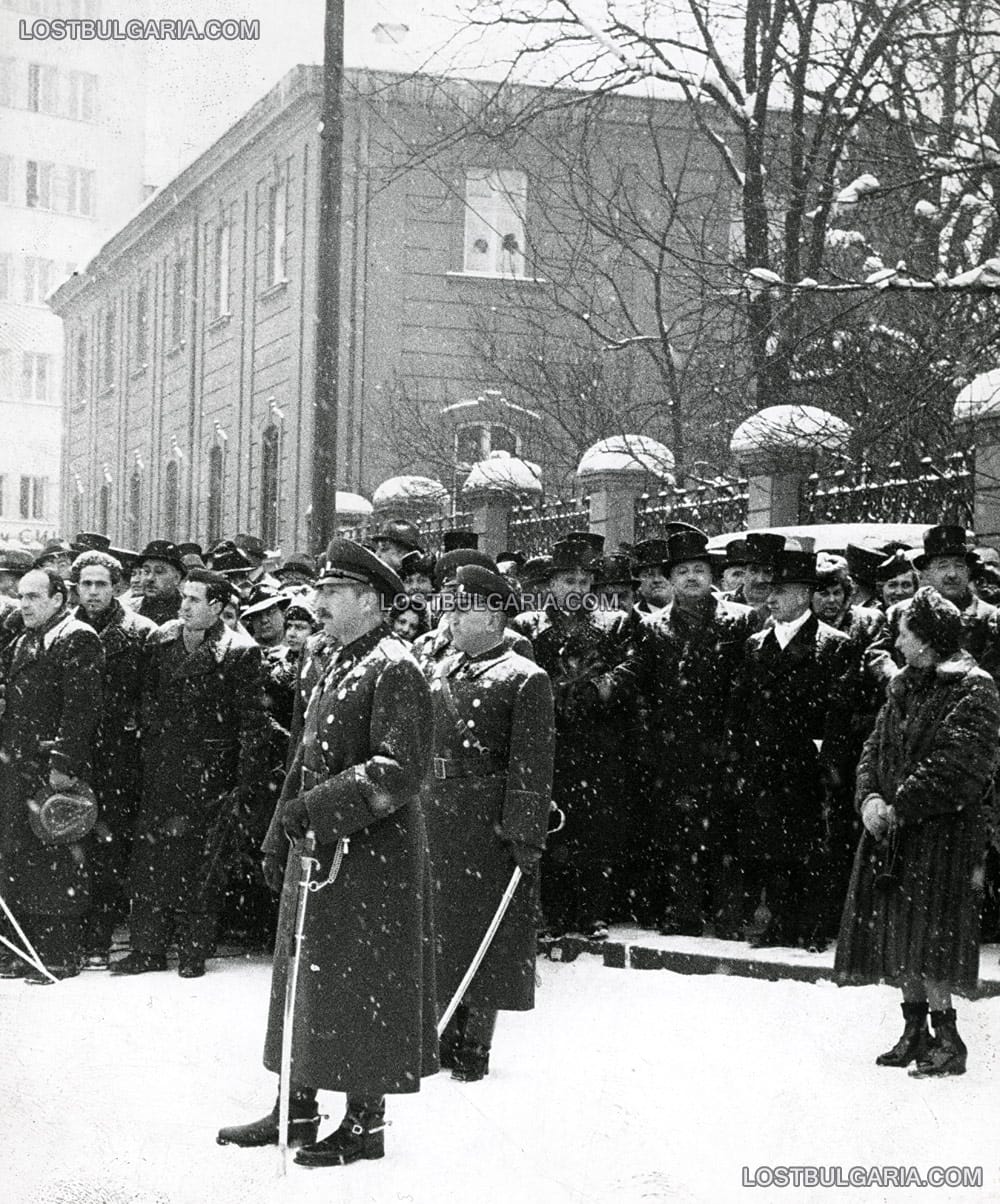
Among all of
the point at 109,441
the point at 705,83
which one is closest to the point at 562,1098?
the point at 705,83

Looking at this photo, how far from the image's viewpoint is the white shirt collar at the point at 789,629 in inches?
337

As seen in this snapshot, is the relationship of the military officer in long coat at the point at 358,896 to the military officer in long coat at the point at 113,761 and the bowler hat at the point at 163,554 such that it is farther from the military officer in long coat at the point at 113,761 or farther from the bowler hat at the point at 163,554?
the bowler hat at the point at 163,554

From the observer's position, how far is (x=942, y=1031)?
6527 millimetres

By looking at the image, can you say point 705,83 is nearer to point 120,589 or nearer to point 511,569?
point 511,569

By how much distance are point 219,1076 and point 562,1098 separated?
4.33 ft

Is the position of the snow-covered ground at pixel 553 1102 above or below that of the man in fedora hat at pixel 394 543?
below

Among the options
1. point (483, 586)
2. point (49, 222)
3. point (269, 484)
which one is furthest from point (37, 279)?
point (483, 586)

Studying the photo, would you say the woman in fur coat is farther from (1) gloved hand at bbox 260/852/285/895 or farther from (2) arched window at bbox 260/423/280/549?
(2) arched window at bbox 260/423/280/549

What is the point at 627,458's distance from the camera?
1535 centimetres

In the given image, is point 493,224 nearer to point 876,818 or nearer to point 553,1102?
point 876,818

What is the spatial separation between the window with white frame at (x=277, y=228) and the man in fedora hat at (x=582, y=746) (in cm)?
1925

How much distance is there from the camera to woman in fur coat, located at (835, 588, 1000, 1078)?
644cm

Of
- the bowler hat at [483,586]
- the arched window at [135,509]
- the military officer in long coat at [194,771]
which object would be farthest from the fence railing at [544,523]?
the arched window at [135,509]

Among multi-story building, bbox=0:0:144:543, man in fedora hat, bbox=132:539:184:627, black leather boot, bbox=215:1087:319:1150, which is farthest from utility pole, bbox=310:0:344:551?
black leather boot, bbox=215:1087:319:1150
